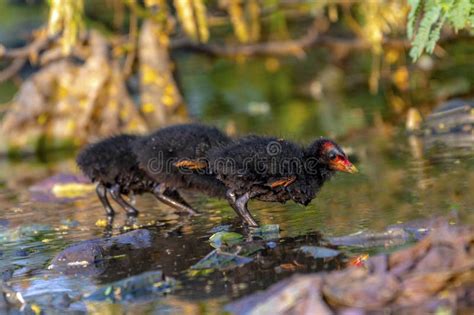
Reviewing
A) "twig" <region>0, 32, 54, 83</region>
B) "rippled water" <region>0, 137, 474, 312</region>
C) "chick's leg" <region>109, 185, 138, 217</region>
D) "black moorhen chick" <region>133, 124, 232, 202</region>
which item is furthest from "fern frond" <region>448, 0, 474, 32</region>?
"twig" <region>0, 32, 54, 83</region>

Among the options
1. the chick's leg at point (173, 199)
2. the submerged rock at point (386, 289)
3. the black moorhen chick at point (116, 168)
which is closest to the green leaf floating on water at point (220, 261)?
the submerged rock at point (386, 289)

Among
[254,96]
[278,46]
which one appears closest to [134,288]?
[278,46]

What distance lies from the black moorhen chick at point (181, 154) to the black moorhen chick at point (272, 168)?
15.5 inches

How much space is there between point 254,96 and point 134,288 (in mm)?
13368

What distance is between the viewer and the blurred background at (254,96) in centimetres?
810

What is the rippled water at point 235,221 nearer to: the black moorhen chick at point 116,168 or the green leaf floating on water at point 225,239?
the green leaf floating on water at point 225,239

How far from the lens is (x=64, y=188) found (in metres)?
11.3

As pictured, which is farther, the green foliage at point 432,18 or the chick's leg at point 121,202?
the chick's leg at point 121,202

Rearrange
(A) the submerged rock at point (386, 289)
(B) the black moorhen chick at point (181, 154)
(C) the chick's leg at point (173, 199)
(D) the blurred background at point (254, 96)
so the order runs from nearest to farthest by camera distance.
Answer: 1. (A) the submerged rock at point (386, 289)
2. (D) the blurred background at point (254, 96)
3. (B) the black moorhen chick at point (181, 154)
4. (C) the chick's leg at point (173, 199)

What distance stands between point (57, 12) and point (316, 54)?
446 inches

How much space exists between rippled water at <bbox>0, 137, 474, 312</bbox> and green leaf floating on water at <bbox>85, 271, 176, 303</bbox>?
0.11m

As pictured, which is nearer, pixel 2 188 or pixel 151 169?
pixel 151 169

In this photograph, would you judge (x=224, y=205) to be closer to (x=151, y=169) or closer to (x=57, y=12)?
(x=151, y=169)

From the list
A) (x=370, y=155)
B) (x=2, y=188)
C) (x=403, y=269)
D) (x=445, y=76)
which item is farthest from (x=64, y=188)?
(x=445, y=76)
